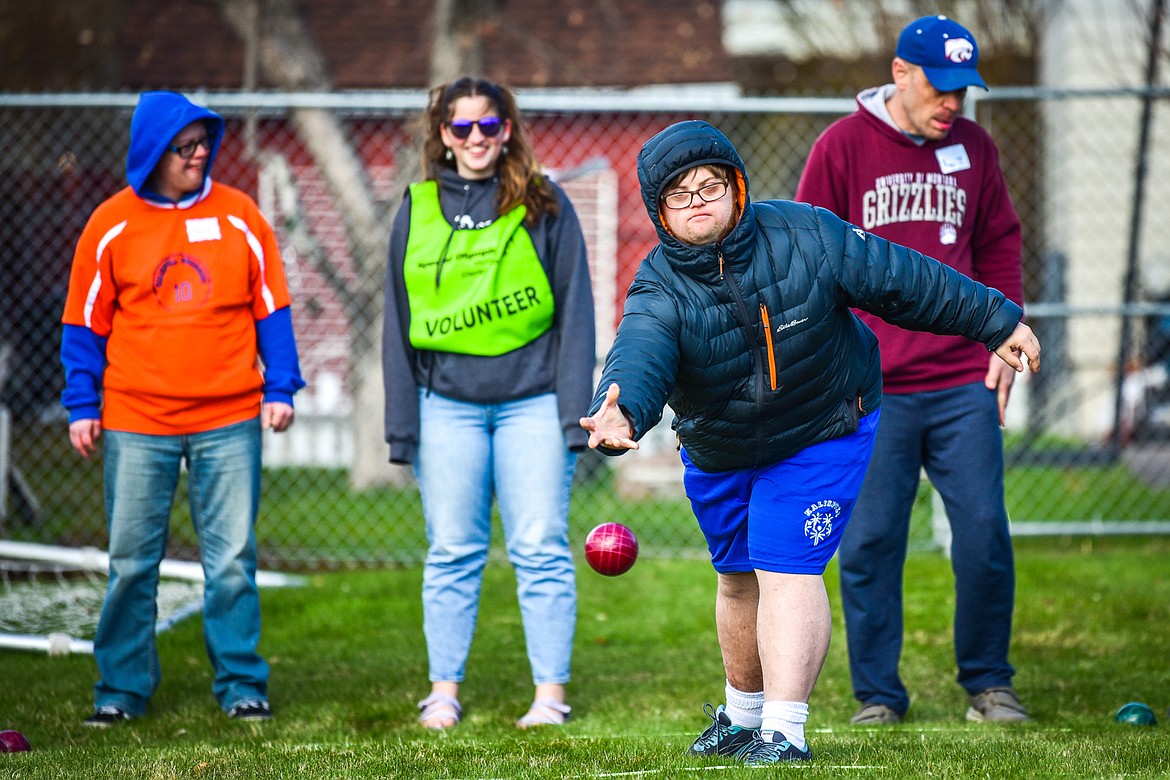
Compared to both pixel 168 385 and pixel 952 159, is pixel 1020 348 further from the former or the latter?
pixel 168 385

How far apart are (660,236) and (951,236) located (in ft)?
5.19

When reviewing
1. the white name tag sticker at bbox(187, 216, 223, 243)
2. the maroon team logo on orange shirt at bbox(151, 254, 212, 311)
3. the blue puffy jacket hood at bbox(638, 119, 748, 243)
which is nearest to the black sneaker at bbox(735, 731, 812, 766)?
the blue puffy jacket hood at bbox(638, 119, 748, 243)

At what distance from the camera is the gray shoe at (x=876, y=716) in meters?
4.44

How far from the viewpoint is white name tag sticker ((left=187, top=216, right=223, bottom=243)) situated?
4.68 meters

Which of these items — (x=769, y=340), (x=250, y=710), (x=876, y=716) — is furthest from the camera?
(x=250, y=710)

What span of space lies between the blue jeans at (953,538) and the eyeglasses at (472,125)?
1689 mm

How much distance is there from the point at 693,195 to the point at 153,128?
2232mm

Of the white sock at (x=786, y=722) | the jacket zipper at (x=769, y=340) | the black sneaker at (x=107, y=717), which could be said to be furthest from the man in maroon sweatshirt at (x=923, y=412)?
the black sneaker at (x=107, y=717)

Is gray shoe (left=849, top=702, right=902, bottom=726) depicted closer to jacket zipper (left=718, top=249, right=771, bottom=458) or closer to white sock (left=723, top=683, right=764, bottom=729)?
white sock (left=723, top=683, right=764, bottom=729)

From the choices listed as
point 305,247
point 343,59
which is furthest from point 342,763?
point 343,59

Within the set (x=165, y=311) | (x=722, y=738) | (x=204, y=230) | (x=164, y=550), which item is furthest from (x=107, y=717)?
(x=722, y=738)

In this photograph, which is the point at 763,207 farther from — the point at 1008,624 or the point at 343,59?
the point at 343,59

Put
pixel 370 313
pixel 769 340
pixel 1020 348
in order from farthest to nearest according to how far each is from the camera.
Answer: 1. pixel 370 313
2. pixel 1020 348
3. pixel 769 340

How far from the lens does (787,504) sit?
3537 mm
